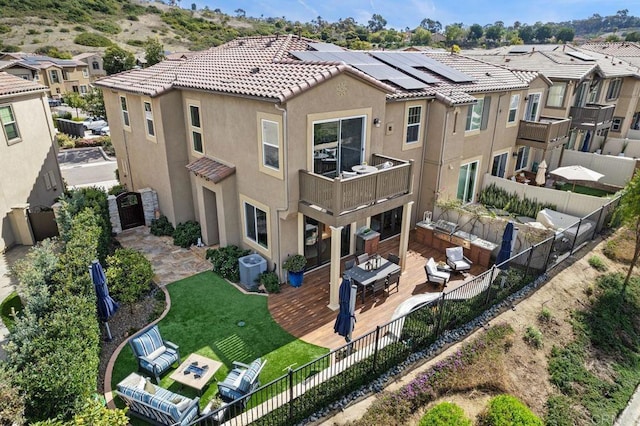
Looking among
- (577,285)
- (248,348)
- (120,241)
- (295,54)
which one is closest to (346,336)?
(248,348)

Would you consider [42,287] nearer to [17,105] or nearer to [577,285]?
[17,105]

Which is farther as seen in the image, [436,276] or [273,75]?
[436,276]

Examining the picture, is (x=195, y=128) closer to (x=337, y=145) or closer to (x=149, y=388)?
(x=337, y=145)

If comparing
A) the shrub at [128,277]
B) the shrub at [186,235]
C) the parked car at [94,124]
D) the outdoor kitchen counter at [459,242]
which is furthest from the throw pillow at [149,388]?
the parked car at [94,124]

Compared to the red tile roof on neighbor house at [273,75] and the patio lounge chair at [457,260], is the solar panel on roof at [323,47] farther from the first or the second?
the patio lounge chair at [457,260]

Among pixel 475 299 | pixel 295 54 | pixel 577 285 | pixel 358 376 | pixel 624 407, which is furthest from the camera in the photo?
pixel 295 54

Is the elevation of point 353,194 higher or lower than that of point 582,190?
higher

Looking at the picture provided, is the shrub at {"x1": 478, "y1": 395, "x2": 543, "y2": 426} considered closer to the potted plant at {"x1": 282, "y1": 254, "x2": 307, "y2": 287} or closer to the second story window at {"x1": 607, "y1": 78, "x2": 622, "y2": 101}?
the potted plant at {"x1": 282, "y1": 254, "x2": 307, "y2": 287}

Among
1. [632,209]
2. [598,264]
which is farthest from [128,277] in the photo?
[632,209]
